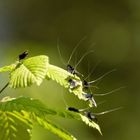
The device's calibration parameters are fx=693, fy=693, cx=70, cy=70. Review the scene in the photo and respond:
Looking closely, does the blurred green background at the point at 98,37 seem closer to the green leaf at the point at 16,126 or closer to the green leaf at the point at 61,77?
the green leaf at the point at 61,77

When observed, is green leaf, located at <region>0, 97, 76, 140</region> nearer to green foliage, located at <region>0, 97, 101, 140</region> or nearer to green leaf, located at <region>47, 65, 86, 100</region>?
green foliage, located at <region>0, 97, 101, 140</region>

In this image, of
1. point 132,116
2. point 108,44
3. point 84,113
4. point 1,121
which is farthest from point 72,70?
point 108,44

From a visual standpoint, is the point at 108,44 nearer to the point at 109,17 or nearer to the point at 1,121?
the point at 109,17

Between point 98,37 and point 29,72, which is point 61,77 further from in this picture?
point 98,37

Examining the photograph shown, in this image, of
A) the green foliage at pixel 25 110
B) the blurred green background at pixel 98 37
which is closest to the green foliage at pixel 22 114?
the green foliage at pixel 25 110

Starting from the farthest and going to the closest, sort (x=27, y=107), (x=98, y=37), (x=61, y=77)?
1. (x=98, y=37)
2. (x=61, y=77)
3. (x=27, y=107)

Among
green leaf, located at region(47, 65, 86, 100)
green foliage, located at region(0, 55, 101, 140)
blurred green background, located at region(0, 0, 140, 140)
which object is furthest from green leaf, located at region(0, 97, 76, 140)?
blurred green background, located at region(0, 0, 140, 140)

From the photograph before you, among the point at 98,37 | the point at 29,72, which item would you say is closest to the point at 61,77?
the point at 29,72
